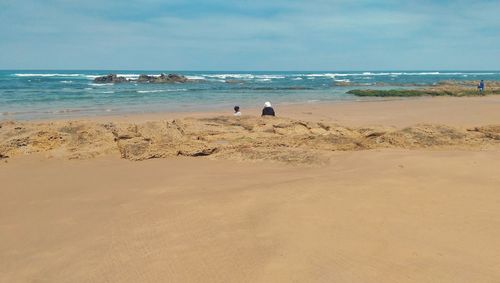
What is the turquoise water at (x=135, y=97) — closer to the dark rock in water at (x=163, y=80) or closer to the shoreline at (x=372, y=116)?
the shoreline at (x=372, y=116)

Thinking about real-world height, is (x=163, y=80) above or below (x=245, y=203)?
above

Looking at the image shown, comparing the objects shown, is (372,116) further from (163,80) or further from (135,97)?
(163,80)

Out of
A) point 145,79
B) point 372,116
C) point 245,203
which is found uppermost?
point 145,79

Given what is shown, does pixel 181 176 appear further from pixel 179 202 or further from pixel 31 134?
pixel 31 134

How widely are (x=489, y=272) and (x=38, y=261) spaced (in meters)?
3.50

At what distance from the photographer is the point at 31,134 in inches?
284

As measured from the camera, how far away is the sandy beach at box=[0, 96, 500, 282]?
358 centimetres

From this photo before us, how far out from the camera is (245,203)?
16.0 feet

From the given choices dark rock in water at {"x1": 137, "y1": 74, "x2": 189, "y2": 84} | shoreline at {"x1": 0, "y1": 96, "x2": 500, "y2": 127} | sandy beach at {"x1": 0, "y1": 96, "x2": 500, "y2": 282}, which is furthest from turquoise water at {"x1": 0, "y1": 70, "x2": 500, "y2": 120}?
dark rock in water at {"x1": 137, "y1": 74, "x2": 189, "y2": 84}

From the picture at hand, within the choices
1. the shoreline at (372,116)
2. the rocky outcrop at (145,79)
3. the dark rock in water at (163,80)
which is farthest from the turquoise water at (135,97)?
the dark rock in water at (163,80)

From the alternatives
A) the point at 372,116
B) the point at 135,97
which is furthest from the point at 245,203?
the point at 135,97

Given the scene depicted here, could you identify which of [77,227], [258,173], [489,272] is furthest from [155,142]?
[489,272]

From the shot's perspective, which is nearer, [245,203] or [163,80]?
[245,203]

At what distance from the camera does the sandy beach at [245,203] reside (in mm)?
3582
